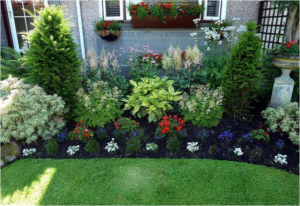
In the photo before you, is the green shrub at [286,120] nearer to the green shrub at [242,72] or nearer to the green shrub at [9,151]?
the green shrub at [242,72]

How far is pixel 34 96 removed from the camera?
11.3 feet

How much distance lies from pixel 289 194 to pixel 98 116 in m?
2.93

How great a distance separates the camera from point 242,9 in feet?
17.2

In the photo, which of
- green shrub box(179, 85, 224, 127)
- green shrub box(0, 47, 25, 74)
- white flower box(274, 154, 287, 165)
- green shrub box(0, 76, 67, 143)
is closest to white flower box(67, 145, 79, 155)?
green shrub box(0, 76, 67, 143)

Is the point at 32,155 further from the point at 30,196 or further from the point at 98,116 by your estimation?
the point at 98,116

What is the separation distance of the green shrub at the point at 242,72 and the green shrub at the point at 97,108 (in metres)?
1.94

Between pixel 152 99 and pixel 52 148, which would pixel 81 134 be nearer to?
pixel 52 148

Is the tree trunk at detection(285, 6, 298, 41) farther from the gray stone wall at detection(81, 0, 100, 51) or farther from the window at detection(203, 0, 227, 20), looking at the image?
the gray stone wall at detection(81, 0, 100, 51)

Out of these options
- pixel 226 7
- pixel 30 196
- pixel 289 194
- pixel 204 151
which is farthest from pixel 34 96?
pixel 226 7

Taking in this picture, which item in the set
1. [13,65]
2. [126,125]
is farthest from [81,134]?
[13,65]

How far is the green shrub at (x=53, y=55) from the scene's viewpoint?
349 centimetres

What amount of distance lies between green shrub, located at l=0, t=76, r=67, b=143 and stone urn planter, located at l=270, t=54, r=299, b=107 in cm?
375

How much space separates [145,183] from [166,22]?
145 inches

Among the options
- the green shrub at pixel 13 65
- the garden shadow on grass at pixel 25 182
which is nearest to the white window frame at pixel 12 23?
the green shrub at pixel 13 65
